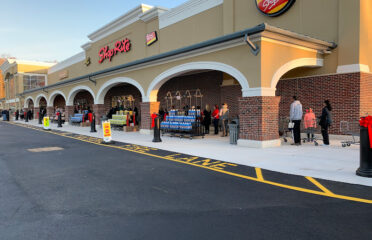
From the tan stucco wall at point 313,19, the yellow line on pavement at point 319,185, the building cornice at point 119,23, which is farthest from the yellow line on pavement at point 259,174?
the building cornice at point 119,23

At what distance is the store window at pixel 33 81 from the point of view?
→ 46.6 meters

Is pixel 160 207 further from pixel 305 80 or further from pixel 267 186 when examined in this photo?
pixel 305 80

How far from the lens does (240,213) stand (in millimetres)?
4148

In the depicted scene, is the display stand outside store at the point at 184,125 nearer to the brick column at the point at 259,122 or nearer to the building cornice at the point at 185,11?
the brick column at the point at 259,122

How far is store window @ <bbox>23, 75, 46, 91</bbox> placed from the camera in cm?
4661

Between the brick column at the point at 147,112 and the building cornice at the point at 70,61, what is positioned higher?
the building cornice at the point at 70,61

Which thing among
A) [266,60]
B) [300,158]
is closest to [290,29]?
[266,60]

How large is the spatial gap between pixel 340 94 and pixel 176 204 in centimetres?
1006

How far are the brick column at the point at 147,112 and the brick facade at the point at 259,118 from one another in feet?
21.6

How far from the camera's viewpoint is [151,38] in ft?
69.5

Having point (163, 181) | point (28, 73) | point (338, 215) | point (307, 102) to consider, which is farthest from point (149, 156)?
point (28, 73)

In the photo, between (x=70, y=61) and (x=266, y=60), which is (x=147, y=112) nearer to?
(x=266, y=60)

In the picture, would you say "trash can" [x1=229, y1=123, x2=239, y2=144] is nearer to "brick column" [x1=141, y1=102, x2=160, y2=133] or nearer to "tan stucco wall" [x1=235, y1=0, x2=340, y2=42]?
"tan stucco wall" [x1=235, y1=0, x2=340, y2=42]

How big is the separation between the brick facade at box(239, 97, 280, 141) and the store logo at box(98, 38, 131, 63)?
16.1m
